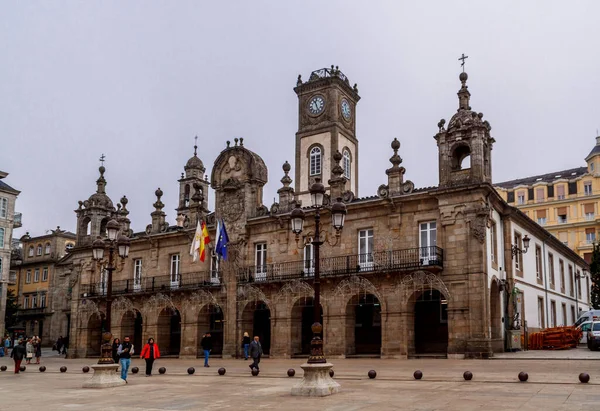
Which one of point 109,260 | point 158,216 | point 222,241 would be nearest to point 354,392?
point 109,260

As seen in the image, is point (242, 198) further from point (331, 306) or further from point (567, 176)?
point (567, 176)

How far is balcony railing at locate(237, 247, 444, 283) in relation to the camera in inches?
1051

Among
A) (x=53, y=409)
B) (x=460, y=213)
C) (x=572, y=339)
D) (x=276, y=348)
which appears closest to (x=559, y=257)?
(x=572, y=339)

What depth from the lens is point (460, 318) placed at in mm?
25344

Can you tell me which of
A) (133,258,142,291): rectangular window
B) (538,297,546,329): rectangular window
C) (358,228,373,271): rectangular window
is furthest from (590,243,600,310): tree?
(133,258,142,291): rectangular window

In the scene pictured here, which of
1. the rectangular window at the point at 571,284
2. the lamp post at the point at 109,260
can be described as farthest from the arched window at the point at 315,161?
the lamp post at the point at 109,260

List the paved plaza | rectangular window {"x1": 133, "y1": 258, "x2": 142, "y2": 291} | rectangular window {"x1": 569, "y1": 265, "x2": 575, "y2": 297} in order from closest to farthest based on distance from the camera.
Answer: the paved plaza, rectangular window {"x1": 133, "y1": 258, "x2": 142, "y2": 291}, rectangular window {"x1": 569, "y1": 265, "x2": 575, "y2": 297}

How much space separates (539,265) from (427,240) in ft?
34.7

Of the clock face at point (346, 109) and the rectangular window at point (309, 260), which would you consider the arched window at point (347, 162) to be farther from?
the rectangular window at point (309, 260)

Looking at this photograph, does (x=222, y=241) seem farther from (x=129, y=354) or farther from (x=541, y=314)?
(x=541, y=314)

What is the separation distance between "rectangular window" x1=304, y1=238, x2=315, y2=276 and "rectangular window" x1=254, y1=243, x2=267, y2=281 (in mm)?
2512

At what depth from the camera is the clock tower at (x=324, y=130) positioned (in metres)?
39.9

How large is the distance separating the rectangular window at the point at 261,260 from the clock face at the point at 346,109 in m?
13.3

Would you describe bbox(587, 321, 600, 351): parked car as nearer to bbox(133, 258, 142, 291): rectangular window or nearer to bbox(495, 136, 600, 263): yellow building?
bbox(133, 258, 142, 291): rectangular window
